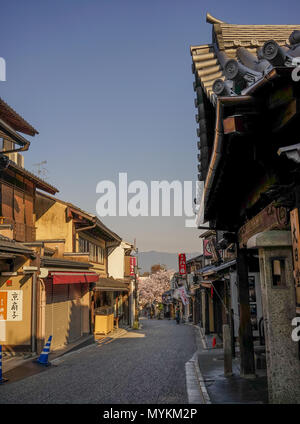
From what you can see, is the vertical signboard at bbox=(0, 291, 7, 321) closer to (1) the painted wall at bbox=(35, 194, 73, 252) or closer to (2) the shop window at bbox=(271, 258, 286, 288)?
(1) the painted wall at bbox=(35, 194, 73, 252)

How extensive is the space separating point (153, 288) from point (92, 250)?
58315 millimetres

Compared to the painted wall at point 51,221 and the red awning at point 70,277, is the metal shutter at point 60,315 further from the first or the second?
the painted wall at point 51,221

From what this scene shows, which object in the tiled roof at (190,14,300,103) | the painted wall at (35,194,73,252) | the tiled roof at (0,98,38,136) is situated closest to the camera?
the tiled roof at (190,14,300,103)

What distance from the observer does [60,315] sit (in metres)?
20.2

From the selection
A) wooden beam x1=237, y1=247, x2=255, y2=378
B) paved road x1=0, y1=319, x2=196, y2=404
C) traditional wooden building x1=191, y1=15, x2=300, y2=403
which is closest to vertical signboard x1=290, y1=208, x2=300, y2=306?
traditional wooden building x1=191, y1=15, x2=300, y2=403

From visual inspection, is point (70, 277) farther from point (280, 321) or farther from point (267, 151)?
point (267, 151)

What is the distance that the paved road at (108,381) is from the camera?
9312mm

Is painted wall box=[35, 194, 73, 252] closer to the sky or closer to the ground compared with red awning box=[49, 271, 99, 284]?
closer to the sky

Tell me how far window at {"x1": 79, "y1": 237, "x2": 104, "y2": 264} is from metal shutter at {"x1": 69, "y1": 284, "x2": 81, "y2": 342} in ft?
11.9

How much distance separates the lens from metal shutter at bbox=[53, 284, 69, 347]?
63.5 ft

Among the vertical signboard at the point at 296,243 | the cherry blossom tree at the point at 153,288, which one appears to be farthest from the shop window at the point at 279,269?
the cherry blossom tree at the point at 153,288

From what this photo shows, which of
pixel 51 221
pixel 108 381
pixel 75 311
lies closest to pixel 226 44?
pixel 108 381
